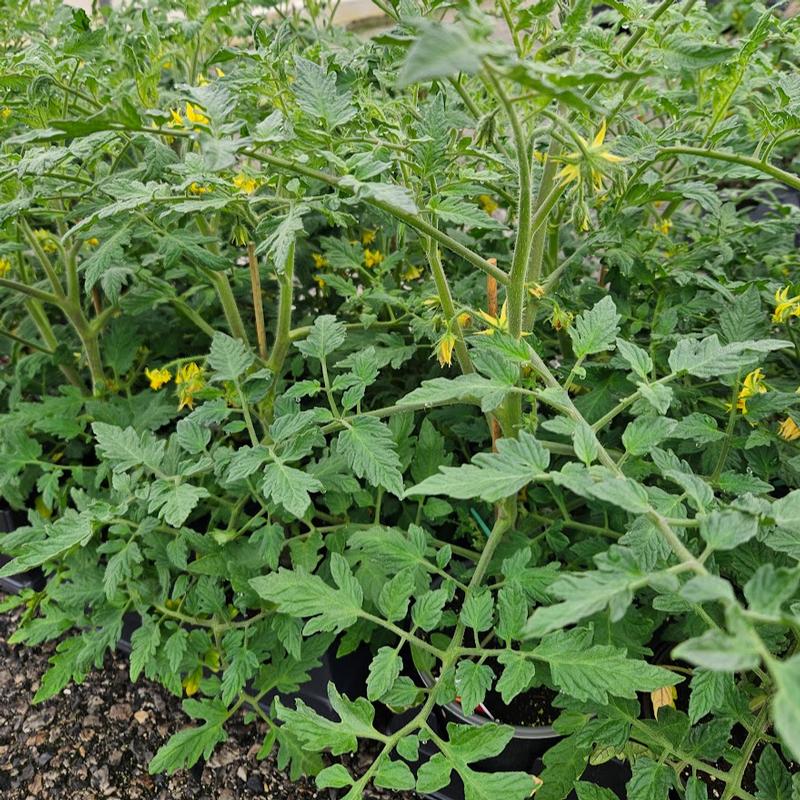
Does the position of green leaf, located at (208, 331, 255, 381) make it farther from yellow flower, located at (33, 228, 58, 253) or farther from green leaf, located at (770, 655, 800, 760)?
green leaf, located at (770, 655, 800, 760)

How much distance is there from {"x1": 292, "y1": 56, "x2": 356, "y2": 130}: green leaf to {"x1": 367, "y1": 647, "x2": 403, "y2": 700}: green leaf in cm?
54

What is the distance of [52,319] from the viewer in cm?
173

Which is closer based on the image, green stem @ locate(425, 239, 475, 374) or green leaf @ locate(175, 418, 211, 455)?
green stem @ locate(425, 239, 475, 374)

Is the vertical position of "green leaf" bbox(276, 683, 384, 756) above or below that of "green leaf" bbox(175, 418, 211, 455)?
below

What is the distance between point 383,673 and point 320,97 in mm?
580

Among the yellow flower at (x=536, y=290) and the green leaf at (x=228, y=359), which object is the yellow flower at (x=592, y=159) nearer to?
the yellow flower at (x=536, y=290)

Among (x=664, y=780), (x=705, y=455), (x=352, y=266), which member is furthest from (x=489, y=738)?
(x=352, y=266)

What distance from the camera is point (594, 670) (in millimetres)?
679

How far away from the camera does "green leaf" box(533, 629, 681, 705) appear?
2.17 feet

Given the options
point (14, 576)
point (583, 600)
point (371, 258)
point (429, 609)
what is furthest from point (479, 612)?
point (14, 576)

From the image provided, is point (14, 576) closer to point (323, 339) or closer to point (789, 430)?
point (323, 339)

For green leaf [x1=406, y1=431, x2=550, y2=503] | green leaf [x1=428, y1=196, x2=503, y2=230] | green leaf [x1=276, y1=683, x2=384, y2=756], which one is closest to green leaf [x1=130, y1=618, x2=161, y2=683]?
green leaf [x1=276, y1=683, x2=384, y2=756]

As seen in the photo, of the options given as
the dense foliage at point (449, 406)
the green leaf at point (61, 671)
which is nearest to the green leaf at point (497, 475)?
the dense foliage at point (449, 406)

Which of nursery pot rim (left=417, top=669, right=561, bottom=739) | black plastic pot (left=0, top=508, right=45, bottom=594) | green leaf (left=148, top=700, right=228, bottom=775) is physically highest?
nursery pot rim (left=417, top=669, right=561, bottom=739)
